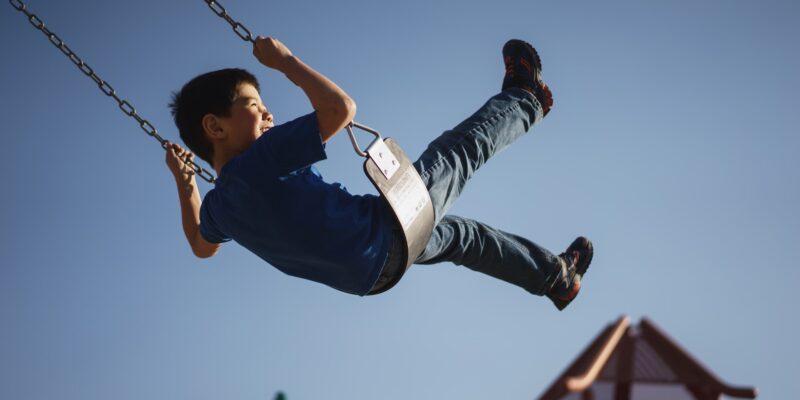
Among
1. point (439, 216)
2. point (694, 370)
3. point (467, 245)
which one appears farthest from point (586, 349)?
point (467, 245)

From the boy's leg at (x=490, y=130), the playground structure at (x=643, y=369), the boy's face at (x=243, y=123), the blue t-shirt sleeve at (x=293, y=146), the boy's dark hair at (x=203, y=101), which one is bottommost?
the playground structure at (x=643, y=369)

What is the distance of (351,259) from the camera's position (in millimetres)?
4266

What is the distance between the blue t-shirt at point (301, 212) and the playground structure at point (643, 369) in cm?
216

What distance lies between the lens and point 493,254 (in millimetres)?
5016

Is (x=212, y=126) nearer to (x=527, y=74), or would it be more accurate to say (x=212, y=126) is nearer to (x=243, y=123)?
(x=243, y=123)

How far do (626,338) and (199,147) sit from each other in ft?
9.87

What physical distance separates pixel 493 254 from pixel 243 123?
144cm

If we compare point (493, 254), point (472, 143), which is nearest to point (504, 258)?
point (493, 254)

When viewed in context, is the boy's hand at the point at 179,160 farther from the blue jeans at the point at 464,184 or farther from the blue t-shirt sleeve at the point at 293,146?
the blue jeans at the point at 464,184

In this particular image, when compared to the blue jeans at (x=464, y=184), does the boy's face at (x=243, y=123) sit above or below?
above

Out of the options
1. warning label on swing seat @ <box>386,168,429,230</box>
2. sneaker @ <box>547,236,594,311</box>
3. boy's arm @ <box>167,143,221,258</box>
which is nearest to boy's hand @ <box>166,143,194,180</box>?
boy's arm @ <box>167,143,221,258</box>

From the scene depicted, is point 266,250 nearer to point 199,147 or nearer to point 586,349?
point 199,147

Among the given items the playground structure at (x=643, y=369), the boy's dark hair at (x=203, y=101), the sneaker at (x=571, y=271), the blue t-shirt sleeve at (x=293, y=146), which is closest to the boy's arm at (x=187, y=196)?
the boy's dark hair at (x=203, y=101)

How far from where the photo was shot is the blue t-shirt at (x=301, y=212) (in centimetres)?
414
